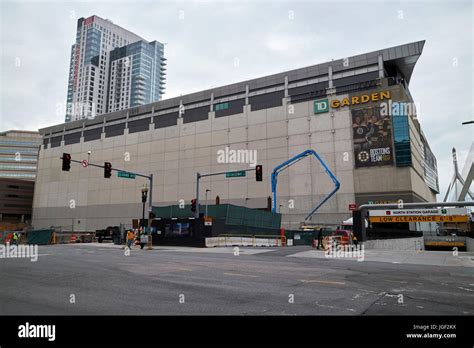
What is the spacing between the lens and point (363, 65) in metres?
59.5

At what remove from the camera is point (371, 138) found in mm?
56594

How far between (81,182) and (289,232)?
6879 cm

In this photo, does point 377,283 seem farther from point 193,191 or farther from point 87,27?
point 87,27

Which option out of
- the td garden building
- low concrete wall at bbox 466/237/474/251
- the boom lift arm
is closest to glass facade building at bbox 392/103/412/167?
the td garden building

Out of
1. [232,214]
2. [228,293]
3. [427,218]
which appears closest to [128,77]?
[232,214]

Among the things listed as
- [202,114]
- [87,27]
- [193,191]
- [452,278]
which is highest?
[87,27]

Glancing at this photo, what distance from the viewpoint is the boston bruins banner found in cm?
5547

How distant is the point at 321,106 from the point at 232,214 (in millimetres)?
35723

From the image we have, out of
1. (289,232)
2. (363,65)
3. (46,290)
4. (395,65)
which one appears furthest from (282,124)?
(46,290)

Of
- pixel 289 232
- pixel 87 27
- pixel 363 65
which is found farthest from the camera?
pixel 87 27

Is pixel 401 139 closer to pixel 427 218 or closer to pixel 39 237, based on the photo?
pixel 427 218

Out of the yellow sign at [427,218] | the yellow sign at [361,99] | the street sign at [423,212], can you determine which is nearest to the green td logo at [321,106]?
the yellow sign at [361,99]

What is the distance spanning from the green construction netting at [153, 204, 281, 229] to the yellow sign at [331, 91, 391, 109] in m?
26.2
